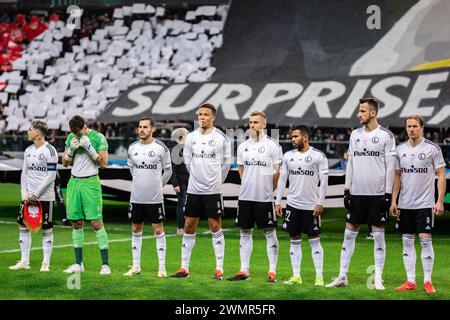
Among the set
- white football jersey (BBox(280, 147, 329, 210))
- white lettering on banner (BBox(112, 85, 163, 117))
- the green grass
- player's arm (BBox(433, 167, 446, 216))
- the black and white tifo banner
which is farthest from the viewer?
white lettering on banner (BBox(112, 85, 163, 117))

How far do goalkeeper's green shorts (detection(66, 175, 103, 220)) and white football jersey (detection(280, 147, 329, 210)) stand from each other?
8.34 ft

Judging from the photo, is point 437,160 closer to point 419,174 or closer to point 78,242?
point 419,174

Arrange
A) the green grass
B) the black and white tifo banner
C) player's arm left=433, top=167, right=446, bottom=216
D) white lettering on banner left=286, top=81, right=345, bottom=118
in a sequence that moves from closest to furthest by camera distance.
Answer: the green grass → player's arm left=433, top=167, right=446, bottom=216 → the black and white tifo banner → white lettering on banner left=286, top=81, right=345, bottom=118

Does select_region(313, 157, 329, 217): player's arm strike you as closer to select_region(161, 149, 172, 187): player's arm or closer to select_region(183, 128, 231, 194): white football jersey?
select_region(183, 128, 231, 194): white football jersey

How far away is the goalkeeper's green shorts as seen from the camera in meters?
11.5

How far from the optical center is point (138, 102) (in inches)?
1282

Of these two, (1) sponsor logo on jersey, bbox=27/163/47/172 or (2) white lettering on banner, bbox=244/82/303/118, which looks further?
(2) white lettering on banner, bbox=244/82/303/118

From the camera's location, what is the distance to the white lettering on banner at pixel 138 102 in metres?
32.1

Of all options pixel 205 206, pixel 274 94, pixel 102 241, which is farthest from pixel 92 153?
pixel 274 94

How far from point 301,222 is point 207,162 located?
141cm

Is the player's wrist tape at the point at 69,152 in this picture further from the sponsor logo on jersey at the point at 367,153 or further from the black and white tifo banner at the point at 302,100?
the black and white tifo banner at the point at 302,100

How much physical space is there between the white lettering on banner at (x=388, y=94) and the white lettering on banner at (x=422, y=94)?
1.14 feet

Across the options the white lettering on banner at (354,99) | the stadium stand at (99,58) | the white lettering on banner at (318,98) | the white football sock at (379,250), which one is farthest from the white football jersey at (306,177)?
the stadium stand at (99,58)

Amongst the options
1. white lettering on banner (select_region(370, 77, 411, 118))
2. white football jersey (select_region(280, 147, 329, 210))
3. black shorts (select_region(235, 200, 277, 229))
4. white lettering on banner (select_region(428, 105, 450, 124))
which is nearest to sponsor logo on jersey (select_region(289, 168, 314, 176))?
white football jersey (select_region(280, 147, 329, 210))
